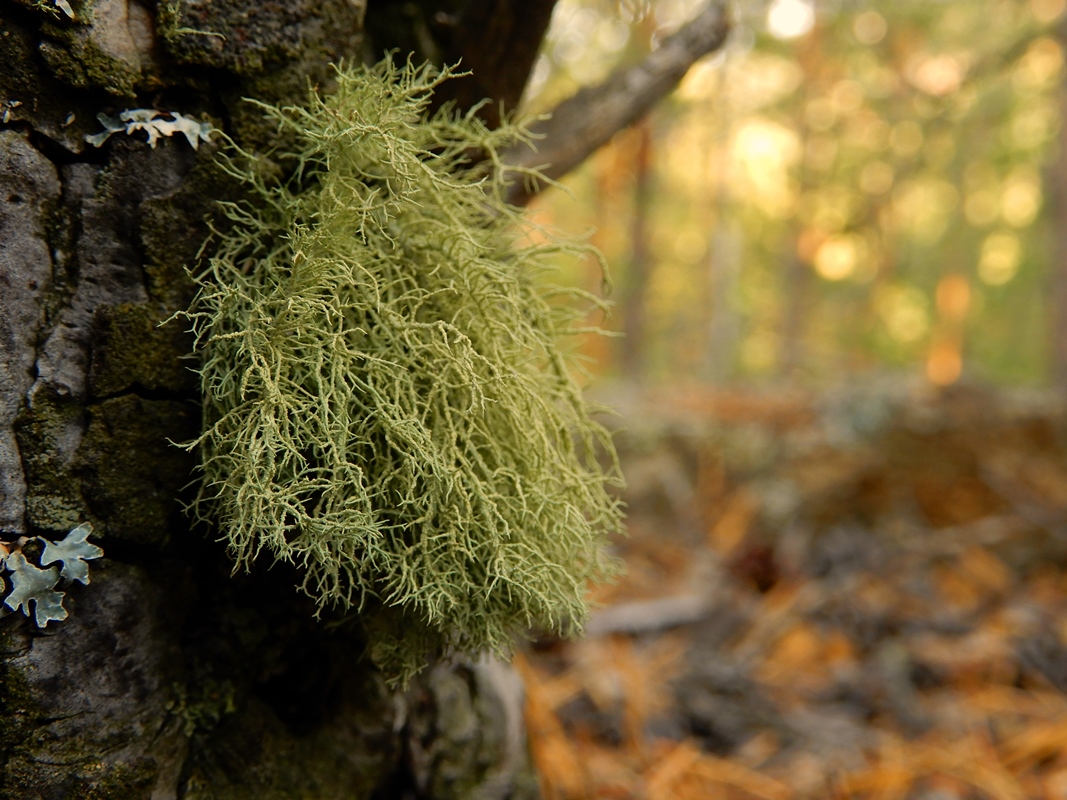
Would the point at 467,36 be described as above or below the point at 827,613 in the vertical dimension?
above

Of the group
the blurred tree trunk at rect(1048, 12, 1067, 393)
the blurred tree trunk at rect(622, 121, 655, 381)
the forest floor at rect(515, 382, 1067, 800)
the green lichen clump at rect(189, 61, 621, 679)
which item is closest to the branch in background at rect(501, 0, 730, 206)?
the green lichen clump at rect(189, 61, 621, 679)

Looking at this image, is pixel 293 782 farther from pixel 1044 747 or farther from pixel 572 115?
pixel 1044 747

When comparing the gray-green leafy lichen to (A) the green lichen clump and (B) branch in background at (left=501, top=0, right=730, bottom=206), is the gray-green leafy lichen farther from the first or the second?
(B) branch in background at (left=501, top=0, right=730, bottom=206)

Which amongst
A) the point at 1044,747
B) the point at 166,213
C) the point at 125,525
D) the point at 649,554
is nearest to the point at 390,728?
the point at 125,525

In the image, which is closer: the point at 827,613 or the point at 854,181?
the point at 827,613

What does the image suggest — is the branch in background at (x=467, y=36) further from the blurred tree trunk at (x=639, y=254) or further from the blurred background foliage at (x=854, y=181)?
the blurred tree trunk at (x=639, y=254)

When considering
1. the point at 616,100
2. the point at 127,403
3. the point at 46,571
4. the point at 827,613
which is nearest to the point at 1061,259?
the point at 827,613

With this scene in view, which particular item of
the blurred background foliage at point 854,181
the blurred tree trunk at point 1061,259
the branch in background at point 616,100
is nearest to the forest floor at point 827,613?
the blurred background foliage at point 854,181

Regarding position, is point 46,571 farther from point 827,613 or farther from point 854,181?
point 854,181
